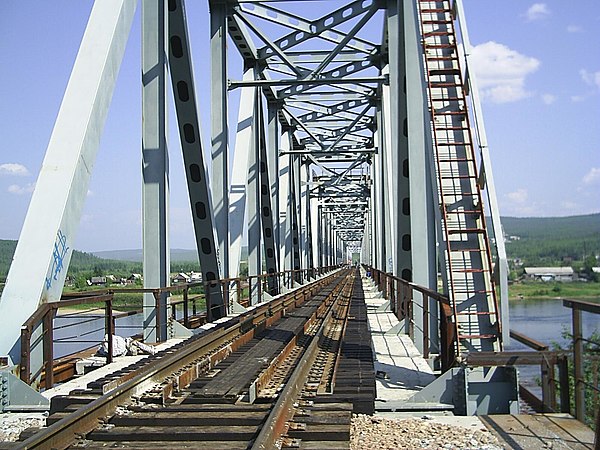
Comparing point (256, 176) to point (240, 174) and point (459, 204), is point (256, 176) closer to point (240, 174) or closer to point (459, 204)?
point (240, 174)

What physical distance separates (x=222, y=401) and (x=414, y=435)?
163 centimetres

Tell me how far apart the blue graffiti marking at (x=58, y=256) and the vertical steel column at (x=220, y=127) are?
9.59m

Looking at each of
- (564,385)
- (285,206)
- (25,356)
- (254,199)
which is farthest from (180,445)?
(285,206)

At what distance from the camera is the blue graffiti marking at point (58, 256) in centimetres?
734

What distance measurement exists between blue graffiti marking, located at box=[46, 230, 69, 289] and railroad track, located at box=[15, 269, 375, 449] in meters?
1.21

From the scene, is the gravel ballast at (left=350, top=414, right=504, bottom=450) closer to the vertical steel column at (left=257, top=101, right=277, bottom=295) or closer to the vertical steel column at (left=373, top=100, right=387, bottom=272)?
the vertical steel column at (left=373, top=100, right=387, bottom=272)

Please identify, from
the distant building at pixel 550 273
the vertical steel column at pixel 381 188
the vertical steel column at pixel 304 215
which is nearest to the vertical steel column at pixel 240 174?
the vertical steel column at pixel 381 188

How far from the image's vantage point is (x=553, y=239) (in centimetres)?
569

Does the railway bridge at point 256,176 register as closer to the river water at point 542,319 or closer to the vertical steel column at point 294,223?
the river water at point 542,319

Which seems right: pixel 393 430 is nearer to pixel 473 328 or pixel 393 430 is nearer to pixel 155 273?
pixel 473 328

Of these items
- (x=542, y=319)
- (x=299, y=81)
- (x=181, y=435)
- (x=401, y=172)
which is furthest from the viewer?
(x=299, y=81)

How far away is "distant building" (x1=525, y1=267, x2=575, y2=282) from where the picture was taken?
482 cm

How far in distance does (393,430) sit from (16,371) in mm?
3509

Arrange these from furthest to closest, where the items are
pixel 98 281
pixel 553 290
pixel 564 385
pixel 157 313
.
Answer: pixel 98 281
pixel 157 313
pixel 553 290
pixel 564 385
